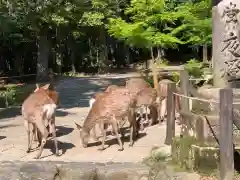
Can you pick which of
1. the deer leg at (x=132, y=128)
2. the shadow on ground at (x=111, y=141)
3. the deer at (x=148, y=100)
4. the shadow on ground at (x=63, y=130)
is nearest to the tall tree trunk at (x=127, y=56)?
the deer at (x=148, y=100)

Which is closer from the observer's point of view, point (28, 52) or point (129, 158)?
point (129, 158)

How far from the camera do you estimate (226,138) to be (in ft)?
21.7

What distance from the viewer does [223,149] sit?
6641 millimetres

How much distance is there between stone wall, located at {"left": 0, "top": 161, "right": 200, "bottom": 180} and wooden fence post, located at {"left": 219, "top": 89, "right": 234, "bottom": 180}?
3.13 feet

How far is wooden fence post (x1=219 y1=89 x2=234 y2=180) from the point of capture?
654 centimetres

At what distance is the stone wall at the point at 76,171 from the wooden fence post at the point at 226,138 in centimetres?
95

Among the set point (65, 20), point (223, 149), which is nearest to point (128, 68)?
point (65, 20)

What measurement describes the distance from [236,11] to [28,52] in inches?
1026

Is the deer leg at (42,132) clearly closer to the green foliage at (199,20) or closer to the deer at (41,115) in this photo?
the deer at (41,115)

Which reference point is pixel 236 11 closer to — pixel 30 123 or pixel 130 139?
pixel 130 139

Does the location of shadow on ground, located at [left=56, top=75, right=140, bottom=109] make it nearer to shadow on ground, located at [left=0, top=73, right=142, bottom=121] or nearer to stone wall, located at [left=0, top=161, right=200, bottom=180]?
shadow on ground, located at [left=0, top=73, right=142, bottom=121]

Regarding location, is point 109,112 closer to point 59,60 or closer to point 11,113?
point 11,113

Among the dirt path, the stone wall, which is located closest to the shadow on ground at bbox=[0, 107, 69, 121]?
the dirt path

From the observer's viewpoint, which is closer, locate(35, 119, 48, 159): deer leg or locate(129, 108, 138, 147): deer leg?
locate(35, 119, 48, 159): deer leg
